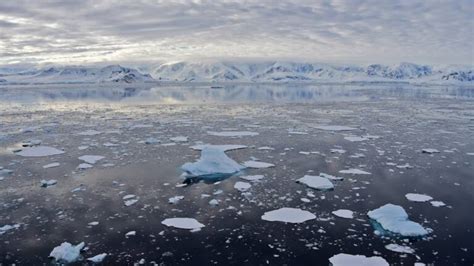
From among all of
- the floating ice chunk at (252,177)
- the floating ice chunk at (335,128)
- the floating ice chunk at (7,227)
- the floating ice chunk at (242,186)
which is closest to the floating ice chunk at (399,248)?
the floating ice chunk at (242,186)

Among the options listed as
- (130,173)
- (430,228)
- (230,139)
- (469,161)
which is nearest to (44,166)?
(130,173)

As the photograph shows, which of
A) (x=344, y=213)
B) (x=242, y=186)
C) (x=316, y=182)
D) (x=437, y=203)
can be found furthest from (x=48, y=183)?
(x=437, y=203)

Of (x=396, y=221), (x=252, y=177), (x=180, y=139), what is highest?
(x=396, y=221)

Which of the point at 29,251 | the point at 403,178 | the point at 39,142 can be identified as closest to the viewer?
the point at 29,251

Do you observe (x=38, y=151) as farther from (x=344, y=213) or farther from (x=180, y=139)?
(x=344, y=213)

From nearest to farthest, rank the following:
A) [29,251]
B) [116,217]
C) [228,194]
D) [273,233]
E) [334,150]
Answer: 1. [29,251]
2. [273,233]
3. [116,217]
4. [228,194]
5. [334,150]

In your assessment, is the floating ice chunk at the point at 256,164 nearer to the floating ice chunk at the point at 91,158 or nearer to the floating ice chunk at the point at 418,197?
the floating ice chunk at the point at 418,197

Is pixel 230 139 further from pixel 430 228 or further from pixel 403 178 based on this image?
pixel 430 228
